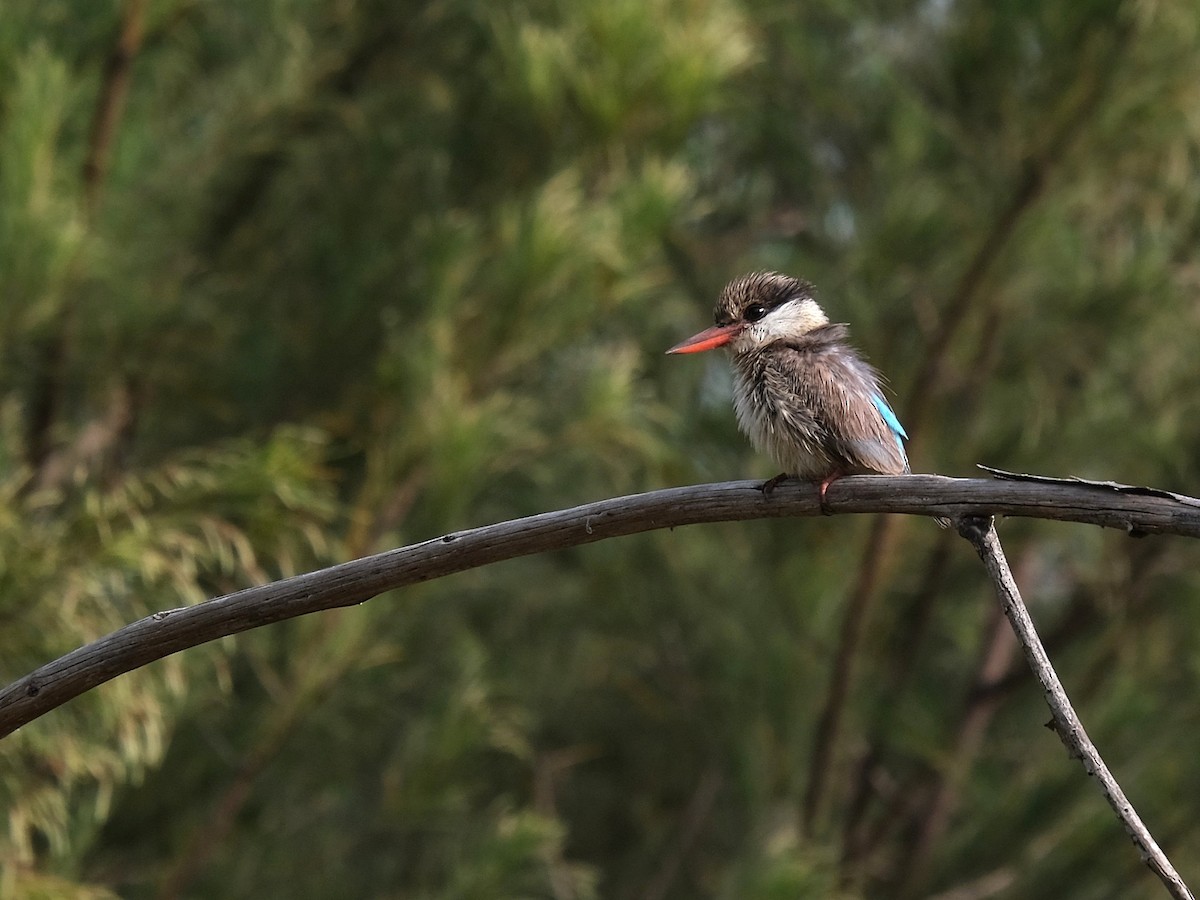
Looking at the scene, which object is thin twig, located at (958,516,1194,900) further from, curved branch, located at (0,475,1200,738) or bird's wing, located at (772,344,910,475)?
bird's wing, located at (772,344,910,475)

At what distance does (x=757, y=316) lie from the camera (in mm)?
3021

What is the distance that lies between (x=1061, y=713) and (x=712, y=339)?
4.94 feet

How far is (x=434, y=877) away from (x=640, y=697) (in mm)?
1062

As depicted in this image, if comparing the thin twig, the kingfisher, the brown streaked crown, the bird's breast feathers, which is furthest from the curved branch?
Result: the brown streaked crown

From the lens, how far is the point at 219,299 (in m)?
4.26

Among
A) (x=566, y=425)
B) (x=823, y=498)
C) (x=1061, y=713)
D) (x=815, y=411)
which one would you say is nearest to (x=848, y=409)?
(x=815, y=411)

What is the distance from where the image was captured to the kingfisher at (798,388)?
247 centimetres

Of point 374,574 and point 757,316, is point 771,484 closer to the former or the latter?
→ point 374,574

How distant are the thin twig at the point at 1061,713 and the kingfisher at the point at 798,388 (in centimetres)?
42

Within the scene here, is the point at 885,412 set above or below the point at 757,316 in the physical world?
below

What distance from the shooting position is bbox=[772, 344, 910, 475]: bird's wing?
2.47m

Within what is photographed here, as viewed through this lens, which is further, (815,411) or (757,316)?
(757,316)

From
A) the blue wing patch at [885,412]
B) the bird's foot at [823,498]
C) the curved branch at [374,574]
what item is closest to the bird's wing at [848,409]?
the blue wing patch at [885,412]

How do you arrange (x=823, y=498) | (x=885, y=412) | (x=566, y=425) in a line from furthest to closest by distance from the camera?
(x=566, y=425)
(x=885, y=412)
(x=823, y=498)
